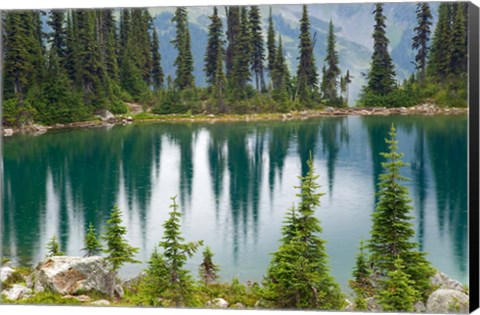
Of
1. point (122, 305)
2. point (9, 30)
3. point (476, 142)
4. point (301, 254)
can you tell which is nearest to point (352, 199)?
point (301, 254)

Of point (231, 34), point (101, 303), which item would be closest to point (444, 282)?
point (101, 303)

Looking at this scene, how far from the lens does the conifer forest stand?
54.1 feet

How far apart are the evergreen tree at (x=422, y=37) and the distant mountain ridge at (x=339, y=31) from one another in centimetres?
12

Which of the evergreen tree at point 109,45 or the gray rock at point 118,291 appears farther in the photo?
the evergreen tree at point 109,45

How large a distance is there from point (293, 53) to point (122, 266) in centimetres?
606

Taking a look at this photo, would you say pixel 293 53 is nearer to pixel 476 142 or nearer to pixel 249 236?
pixel 249 236

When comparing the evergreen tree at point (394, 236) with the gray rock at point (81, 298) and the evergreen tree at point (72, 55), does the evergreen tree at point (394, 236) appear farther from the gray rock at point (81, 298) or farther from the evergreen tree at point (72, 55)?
the evergreen tree at point (72, 55)

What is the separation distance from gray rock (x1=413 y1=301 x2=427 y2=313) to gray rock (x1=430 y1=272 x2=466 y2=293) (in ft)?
1.94

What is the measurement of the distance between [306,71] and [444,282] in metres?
6.16

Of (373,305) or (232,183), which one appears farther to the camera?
(232,183)

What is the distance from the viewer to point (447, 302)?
15383mm

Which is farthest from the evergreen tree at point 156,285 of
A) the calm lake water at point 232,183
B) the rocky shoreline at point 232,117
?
the rocky shoreline at point 232,117

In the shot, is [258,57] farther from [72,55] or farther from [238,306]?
[238,306]

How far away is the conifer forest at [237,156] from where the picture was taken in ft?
54.1
